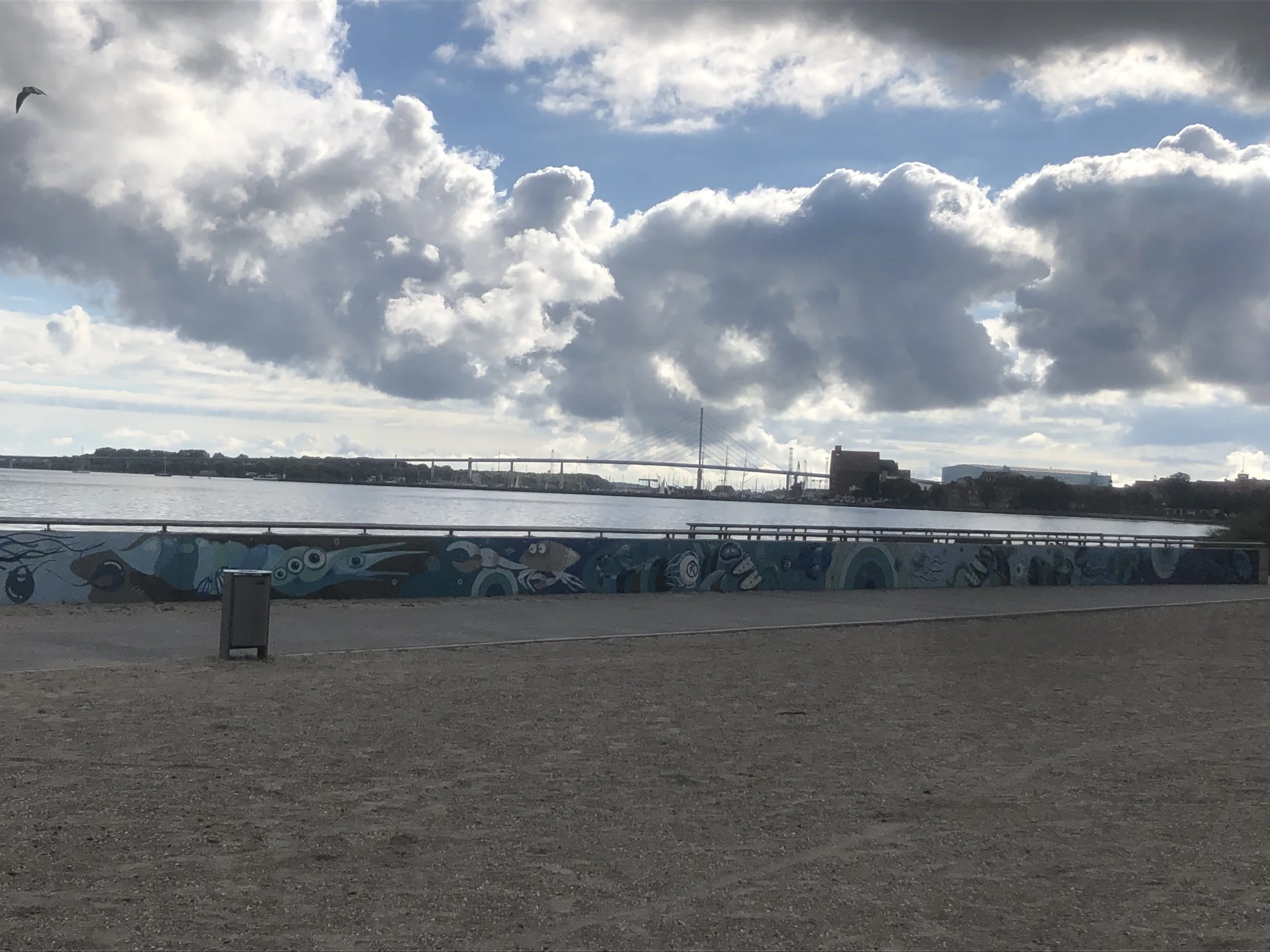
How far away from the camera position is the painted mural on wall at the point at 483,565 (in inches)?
627

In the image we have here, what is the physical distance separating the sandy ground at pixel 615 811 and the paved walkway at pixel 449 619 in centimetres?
140

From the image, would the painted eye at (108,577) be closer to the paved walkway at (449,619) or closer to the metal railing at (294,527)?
the paved walkway at (449,619)

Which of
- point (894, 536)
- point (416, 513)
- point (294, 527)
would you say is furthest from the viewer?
point (416, 513)

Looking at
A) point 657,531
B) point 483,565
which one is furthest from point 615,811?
point 657,531

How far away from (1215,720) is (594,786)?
19.1 feet

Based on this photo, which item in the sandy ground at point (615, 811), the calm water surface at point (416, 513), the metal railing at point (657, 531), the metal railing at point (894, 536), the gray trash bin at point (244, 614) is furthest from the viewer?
the calm water surface at point (416, 513)

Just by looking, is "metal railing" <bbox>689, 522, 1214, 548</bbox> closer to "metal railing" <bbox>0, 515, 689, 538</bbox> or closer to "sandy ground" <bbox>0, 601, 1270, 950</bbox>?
"metal railing" <bbox>0, 515, 689, 538</bbox>

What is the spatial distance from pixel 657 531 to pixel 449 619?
675cm

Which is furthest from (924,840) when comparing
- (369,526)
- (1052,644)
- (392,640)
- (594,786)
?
(369,526)

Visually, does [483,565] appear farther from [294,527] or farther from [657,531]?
[657,531]

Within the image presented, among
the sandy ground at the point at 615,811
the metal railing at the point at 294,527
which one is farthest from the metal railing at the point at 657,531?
the sandy ground at the point at 615,811

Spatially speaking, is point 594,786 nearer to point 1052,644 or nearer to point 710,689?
point 710,689

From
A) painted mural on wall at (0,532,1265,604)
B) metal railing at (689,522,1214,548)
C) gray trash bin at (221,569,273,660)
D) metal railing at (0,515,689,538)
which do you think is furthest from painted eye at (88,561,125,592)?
metal railing at (689,522,1214,548)

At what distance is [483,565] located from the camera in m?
19.6
